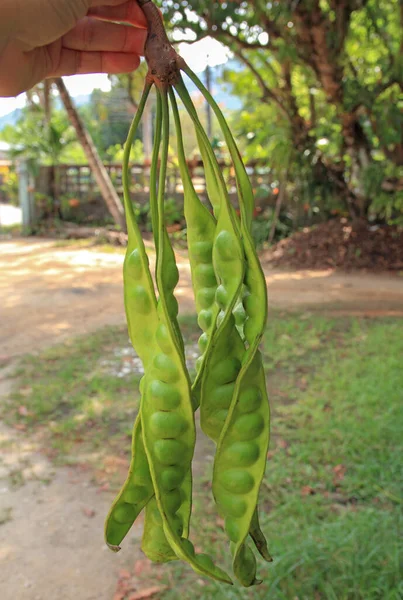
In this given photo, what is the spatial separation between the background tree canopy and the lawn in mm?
3163

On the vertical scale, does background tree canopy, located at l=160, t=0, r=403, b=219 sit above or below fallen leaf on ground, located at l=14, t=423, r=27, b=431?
above

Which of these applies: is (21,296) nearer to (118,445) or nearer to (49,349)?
(49,349)

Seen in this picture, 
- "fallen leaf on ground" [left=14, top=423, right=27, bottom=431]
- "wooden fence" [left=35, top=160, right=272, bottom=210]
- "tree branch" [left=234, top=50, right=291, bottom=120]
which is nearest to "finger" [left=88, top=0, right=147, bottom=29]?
"fallen leaf on ground" [left=14, top=423, right=27, bottom=431]

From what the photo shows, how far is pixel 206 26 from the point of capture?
7125mm

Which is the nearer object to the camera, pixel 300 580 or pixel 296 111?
pixel 300 580

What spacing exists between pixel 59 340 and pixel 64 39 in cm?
520

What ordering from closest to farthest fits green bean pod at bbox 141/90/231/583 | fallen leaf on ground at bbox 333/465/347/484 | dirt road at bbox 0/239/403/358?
green bean pod at bbox 141/90/231/583
fallen leaf on ground at bbox 333/465/347/484
dirt road at bbox 0/239/403/358

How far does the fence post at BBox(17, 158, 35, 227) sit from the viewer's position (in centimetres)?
1493

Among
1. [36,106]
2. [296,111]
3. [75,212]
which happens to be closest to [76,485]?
[296,111]

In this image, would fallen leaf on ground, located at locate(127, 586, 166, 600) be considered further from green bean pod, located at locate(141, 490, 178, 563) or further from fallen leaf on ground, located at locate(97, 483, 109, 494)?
green bean pod, located at locate(141, 490, 178, 563)

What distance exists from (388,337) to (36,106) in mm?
12178

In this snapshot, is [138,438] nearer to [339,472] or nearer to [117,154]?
[339,472]

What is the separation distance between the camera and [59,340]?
6.47 metres

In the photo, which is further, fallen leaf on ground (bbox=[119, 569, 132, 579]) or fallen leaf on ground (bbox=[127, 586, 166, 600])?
fallen leaf on ground (bbox=[119, 569, 132, 579])
